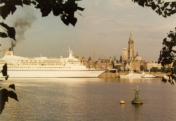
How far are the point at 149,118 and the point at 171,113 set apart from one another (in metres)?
2.63

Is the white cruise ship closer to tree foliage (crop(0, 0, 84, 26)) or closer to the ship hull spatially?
the ship hull

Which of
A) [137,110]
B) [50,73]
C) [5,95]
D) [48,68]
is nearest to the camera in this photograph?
[5,95]

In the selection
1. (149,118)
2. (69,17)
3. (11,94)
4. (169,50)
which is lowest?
(149,118)

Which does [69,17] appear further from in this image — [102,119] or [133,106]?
[133,106]

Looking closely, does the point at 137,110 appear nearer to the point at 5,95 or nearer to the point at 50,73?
the point at 5,95

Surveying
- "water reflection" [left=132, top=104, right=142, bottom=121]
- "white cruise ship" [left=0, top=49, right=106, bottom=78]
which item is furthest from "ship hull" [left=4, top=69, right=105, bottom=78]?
"water reflection" [left=132, top=104, right=142, bottom=121]

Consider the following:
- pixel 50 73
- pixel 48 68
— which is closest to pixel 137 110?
pixel 50 73

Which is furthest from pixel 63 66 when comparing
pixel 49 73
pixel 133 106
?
pixel 133 106

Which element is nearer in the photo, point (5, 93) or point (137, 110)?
point (5, 93)

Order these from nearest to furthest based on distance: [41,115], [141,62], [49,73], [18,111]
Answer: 1. [41,115]
2. [18,111]
3. [49,73]
4. [141,62]

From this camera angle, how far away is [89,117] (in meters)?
17.5

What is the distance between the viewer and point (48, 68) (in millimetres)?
70625

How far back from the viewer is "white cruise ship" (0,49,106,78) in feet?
227

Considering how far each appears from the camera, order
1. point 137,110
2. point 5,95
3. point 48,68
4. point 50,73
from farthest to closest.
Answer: point 48,68, point 50,73, point 137,110, point 5,95
